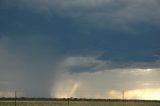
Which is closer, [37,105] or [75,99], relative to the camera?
[37,105]

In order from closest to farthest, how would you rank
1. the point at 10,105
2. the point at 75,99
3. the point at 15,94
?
the point at 15,94, the point at 10,105, the point at 75,99

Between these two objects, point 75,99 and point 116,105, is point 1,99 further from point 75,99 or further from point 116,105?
point 116,105

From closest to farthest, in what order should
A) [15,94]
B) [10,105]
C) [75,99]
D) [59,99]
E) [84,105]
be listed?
[15,94], [10,105], [84,105], [75,99], [59,99]

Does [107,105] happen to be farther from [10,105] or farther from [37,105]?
[10,105]

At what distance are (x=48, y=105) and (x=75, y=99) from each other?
1131cm

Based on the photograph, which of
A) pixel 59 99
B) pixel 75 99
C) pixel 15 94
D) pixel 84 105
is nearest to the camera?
pixel 15 94

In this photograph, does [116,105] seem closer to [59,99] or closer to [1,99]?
→ [59,99]

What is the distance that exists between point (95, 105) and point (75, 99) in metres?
4.92

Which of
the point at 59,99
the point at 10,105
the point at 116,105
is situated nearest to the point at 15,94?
the point at 10,105

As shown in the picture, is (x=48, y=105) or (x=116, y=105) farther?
(x=116, y=105)

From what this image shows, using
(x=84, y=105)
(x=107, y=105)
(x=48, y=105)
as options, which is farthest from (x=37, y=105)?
(x=107, y=105)

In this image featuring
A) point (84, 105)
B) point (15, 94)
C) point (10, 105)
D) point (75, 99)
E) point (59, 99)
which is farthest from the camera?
point (59, 99)

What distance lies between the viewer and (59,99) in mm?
85500

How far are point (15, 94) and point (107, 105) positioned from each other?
20.9 metres
